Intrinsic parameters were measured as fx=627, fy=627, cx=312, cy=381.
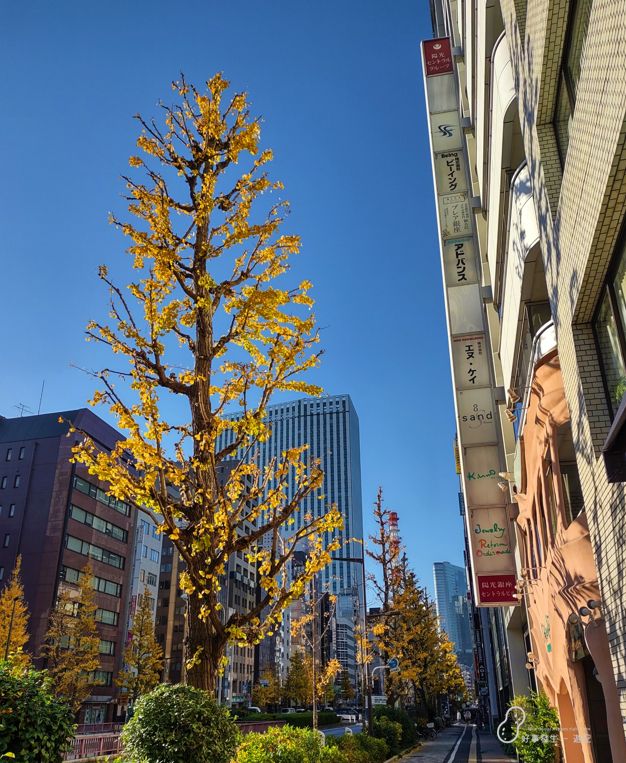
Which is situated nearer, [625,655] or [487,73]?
[625,655]

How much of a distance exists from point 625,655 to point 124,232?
8.56 meters

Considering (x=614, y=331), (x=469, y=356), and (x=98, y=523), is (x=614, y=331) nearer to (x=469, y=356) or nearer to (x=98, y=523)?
(x=469, y=356)

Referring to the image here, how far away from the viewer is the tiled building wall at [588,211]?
17.9ft

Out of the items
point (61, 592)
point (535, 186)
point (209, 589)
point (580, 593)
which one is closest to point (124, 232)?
point (209, 589)

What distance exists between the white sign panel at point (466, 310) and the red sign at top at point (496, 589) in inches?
271

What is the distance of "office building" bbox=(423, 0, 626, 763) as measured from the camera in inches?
238

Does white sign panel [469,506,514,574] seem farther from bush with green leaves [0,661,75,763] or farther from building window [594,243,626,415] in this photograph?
bush with green leaves [0,661,75,763]

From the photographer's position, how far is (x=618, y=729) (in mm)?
6812

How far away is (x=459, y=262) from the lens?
62.3ft

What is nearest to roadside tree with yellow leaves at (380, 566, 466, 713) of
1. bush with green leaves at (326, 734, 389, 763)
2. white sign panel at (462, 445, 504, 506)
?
bush with green leaves at (326, 734, 389, 763)

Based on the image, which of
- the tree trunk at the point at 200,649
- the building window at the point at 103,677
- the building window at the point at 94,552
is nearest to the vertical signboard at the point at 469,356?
the tree trunk at the point at 200,649

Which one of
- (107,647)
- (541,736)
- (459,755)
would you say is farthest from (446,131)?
(107,647)

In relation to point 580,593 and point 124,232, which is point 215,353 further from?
point 580,593

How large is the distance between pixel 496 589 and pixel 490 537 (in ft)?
4.31
